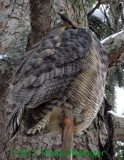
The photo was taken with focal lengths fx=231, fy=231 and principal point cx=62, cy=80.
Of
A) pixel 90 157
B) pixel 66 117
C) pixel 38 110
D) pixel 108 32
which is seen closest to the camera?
pixel 38 110

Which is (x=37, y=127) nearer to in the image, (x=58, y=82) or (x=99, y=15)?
(x=58, y=82)

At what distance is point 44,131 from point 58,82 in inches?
22.7

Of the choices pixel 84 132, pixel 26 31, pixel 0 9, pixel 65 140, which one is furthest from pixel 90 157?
pixel 0 9

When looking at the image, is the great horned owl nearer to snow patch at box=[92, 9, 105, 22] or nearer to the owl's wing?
the owl's wing

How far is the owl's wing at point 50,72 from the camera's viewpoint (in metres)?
1.13

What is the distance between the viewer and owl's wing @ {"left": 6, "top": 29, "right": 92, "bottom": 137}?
3.72 feet

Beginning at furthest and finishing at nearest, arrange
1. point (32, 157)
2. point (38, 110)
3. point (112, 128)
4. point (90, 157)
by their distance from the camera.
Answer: point (112, 128)
point (90, 157)
point (32, 157)
point (38, 110)

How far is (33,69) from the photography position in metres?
1.27

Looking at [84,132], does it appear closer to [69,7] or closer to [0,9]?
[69,7]

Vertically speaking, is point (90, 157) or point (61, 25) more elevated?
point (61, 25)

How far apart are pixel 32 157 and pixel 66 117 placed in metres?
0.44

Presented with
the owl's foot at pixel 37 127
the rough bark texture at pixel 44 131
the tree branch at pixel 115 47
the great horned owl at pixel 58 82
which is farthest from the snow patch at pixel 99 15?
the owl's foot at pixel 37 127

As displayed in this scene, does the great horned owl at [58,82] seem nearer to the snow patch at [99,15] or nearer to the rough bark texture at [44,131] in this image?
the rough bark texture at [44,131]

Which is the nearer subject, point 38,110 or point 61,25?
point 38,110
